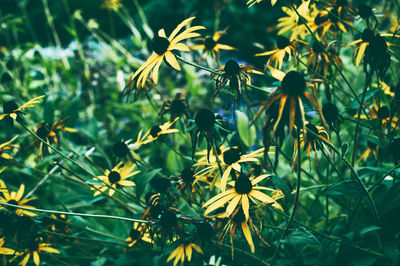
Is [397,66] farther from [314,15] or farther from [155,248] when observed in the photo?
[155,248]

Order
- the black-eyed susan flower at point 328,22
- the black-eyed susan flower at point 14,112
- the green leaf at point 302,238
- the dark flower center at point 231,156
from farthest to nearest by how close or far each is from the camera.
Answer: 1. the black-eyed susan flower at point 328,22
2. the black-eyed susan flower at point 14,112
3. the dark flower center at point 231,156
4. the green leaf at point 302,238

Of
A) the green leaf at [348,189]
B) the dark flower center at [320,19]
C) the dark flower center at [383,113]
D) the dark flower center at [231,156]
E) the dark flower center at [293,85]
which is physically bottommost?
the green leaf at [348,189]

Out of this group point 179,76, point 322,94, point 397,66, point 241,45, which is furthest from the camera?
point 241,45

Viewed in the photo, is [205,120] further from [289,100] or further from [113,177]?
[113,177]


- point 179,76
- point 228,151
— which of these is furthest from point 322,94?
point 179,76

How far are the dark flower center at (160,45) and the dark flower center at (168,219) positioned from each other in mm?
389

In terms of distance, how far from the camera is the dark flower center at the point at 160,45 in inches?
32.0

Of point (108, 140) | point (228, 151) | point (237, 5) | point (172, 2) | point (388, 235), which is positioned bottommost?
point (388, 235)

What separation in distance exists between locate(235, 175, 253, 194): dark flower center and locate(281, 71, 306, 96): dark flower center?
0.24 metres

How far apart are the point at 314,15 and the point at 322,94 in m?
0.36

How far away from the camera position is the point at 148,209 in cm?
82

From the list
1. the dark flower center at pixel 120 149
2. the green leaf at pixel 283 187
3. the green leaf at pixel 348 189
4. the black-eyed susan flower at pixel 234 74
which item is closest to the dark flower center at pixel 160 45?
the black-eyed susan flower at pixel 234 74

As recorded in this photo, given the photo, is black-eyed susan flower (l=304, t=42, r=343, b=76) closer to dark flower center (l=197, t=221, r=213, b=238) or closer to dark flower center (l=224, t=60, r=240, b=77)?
dark flower center (l=224, t=60, r=240, b=77)

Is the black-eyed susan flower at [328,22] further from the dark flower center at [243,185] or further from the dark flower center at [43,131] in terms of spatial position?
the dark flower center at [43,131]
